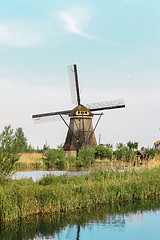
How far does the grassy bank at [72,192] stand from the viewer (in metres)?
11.7

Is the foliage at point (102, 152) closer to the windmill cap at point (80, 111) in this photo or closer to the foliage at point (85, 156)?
the windmill cap at point (80, 111)

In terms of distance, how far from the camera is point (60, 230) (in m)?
10.9

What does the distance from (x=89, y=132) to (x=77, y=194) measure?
29.7 meters

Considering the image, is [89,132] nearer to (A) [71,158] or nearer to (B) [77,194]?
(A) [71,158]

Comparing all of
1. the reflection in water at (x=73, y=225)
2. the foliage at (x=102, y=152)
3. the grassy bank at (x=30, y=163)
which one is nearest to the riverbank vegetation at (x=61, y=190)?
the reflection in water at (x=73, y=225)

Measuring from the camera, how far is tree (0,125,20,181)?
13.9 metres

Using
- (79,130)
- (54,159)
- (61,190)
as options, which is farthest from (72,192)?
(79,130)

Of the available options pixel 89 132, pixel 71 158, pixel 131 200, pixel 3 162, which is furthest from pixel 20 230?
pixel 89 132

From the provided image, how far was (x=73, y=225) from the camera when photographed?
11.4m

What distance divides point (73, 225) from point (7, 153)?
4376mm

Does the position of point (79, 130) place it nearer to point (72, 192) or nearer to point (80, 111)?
point (80, 111)

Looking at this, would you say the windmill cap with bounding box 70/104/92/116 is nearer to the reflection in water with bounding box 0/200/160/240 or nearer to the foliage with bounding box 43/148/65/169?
the foliage with bounding box 43/148/65/169

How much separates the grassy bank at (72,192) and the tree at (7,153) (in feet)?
1.93

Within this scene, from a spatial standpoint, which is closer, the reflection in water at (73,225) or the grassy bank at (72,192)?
the reflection in water at (73,225)
